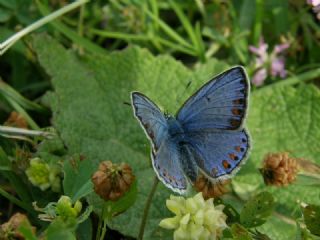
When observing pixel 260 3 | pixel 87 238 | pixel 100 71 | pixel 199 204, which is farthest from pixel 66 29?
pixel 199 204

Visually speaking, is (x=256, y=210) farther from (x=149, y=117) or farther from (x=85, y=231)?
(x=85, y=231)

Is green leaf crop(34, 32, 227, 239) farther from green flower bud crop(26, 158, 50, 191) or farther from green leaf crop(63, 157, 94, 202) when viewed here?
green leaf crop(63, 157, 94, 202)

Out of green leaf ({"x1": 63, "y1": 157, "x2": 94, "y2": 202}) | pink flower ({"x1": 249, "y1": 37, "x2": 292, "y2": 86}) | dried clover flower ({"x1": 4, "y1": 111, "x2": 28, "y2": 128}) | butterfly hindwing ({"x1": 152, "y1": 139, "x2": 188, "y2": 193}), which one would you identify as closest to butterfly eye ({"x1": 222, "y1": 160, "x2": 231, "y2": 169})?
butterfly hindwing ({"x1": 152, "y1": 139, "x2": 188, "y2": 193})

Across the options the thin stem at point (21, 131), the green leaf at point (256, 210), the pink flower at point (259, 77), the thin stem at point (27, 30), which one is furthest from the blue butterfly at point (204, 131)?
the pink flower at point (259, 77)

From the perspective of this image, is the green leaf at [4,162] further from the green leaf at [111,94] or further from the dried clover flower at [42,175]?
the green leaf at [111,94]

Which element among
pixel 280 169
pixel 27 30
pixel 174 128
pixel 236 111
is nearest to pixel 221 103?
pixel 236 111

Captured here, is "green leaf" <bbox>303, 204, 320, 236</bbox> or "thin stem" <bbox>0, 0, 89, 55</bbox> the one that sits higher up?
"thin stem" <bbox>0, 0, 89, 55</bbox>
